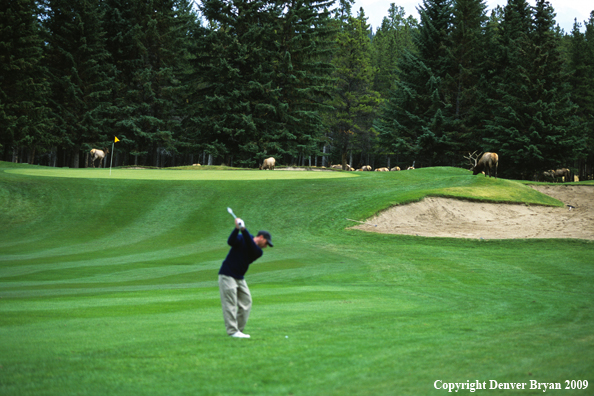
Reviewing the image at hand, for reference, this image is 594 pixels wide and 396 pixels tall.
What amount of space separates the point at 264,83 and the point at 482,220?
3818 centimetres

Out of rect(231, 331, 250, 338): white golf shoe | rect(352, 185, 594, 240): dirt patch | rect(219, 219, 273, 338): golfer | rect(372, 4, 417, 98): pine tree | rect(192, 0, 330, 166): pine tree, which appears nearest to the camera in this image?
rect(231, 331, 250, 338): white golf shoe

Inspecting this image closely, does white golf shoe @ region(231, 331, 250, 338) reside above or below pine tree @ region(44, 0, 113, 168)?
below

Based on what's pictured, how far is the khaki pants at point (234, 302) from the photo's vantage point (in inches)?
289

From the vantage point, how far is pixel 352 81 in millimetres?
74812

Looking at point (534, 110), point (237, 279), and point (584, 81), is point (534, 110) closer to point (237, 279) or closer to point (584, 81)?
point (584, 81)

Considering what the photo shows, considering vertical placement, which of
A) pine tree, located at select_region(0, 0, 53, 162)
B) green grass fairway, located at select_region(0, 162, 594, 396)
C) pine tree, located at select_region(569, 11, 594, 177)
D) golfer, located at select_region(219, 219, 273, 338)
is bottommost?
green grass fairway, located at select_region(0, 162, 594, 396)

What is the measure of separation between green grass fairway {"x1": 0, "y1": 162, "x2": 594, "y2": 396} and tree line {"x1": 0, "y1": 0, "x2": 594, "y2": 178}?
27.3 metres

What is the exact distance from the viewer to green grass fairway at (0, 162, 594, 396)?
569cm

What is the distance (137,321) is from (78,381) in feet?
10.1

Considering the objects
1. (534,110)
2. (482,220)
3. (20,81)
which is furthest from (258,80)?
A: (482,220)

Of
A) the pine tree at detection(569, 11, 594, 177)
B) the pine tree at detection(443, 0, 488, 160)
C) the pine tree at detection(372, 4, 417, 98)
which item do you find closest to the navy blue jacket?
the pine tree at detection(443, 0, 488, 160)

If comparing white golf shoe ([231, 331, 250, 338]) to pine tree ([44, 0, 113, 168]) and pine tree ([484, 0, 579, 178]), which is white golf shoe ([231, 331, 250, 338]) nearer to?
pine tree ([484, 0, 579, 178])

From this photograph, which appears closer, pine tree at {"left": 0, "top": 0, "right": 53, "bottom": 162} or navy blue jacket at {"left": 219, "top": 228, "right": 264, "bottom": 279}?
navy blue jacket at {"left": 219, "top": 228, "right": 264, "bottom": 279}

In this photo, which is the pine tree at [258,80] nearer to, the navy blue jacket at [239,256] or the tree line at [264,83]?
the tree line at [264,83]
